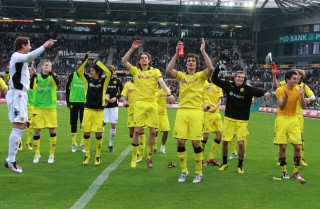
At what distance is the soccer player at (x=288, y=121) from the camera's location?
8898 mm

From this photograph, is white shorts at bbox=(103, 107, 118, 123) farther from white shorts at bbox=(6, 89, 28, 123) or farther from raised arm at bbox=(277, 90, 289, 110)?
raised arm at bbox=(277, 90, 289, 110)

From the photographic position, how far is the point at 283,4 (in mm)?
49875

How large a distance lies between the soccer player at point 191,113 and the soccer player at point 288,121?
62.0 inches

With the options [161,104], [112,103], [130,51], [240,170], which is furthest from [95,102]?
[240,170]

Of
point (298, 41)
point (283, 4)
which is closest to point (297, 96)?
point (283, 4)

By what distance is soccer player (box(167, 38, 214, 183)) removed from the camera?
8.55 m

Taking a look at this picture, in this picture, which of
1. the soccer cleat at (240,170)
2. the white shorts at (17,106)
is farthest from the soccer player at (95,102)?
the soccer cleat at (240,170)

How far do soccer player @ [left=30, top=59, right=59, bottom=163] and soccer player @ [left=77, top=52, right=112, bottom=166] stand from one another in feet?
2.64

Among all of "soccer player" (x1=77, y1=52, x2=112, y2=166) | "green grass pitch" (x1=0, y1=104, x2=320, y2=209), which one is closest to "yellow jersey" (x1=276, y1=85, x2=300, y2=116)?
"green grass pitch" (x1=0, y1=104, x2=320, y2=209)

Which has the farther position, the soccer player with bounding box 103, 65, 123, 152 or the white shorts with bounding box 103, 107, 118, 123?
the white shorts with bounding box 103, 107, 118, 123

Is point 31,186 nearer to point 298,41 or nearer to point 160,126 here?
point 160,126

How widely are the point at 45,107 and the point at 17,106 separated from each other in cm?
210

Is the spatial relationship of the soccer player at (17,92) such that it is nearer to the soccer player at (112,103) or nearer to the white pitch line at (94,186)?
the white pitch line at (94,186)

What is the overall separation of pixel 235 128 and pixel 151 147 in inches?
79.0
